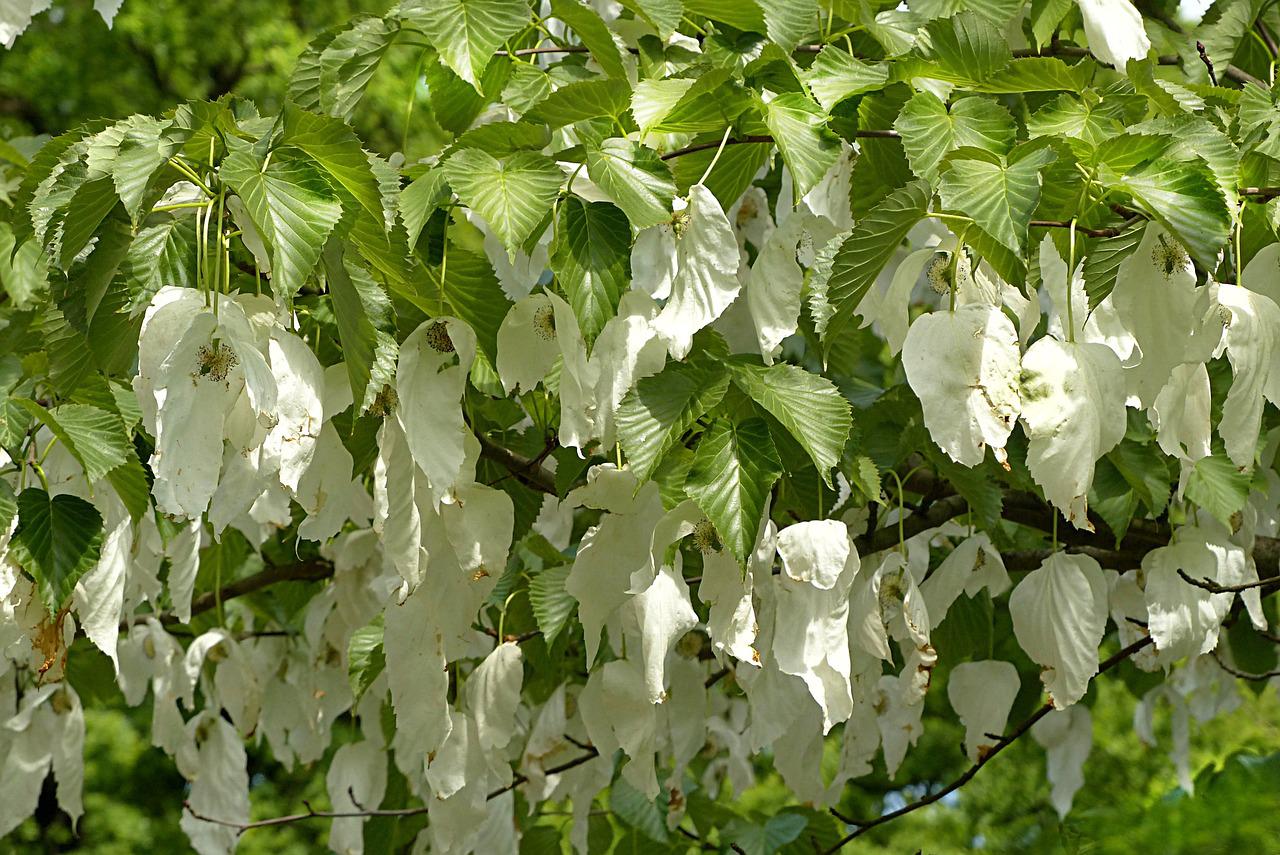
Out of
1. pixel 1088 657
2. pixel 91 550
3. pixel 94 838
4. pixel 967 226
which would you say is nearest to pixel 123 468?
pixel 91 550

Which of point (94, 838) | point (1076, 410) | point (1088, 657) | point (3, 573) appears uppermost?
point (1076, 410)

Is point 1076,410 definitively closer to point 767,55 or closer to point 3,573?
point 767,55

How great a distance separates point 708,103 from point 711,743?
1.41 m

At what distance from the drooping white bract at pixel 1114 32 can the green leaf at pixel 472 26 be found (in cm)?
50

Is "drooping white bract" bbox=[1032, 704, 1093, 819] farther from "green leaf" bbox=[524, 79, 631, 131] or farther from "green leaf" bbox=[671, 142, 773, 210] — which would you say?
"green leaf" bbox=[524, 79, 631, 131]

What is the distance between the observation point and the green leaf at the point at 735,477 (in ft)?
3.04

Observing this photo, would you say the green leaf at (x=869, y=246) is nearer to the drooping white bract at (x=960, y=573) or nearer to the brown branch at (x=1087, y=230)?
the brown branch at (x=1087, y=230)

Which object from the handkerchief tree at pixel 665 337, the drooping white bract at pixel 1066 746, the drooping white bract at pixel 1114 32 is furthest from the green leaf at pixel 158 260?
the drooping white bract at pixel 1066 746

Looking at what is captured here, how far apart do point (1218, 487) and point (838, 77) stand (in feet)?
2.02

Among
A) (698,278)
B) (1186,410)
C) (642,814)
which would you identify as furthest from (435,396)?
(642,814)

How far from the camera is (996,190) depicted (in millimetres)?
887

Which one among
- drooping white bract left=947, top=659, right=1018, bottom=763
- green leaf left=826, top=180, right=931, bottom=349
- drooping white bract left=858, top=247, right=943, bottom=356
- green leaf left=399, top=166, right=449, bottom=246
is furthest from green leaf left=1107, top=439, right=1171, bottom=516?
green leaf left=399, top=166, right=449, bottom=246

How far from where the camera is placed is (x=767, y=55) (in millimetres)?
1067

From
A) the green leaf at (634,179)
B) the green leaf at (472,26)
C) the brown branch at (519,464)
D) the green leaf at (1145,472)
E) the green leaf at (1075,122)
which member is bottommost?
the green leaf at (1145,472)
